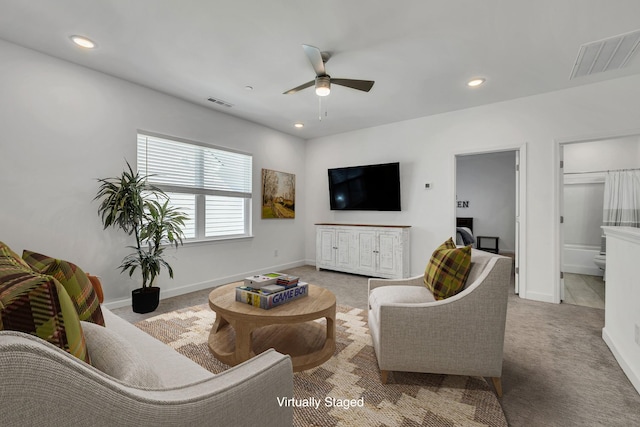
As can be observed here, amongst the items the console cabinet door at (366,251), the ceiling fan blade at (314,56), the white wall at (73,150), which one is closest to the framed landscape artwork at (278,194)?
the white wall at (73,150)

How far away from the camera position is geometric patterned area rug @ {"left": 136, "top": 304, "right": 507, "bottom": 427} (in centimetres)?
152

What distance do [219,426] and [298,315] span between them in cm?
114

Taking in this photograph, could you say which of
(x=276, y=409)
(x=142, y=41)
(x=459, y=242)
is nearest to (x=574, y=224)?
(x=459, y=242)

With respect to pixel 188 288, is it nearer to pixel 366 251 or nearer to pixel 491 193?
pixel 366 251

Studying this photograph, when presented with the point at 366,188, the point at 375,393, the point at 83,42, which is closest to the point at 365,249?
the point at 366,188

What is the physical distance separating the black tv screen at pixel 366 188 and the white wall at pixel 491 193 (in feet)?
10.7

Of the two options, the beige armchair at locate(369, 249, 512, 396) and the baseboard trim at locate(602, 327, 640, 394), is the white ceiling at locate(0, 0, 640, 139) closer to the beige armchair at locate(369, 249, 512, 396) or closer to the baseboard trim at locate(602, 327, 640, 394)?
the beige armchair at locate(369, 249, 512, 396)

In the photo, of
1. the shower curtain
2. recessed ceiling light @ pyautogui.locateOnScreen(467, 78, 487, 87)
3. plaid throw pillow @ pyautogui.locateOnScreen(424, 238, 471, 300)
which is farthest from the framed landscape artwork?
the shower curtain

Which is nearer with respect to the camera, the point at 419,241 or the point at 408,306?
the point at 408,306

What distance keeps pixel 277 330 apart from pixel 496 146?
12.2 ft

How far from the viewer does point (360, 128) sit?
5.27 m

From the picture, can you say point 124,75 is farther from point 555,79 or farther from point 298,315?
point 555,79

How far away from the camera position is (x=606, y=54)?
9.00 ft

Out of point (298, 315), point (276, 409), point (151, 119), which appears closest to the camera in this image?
point (276, 409)
